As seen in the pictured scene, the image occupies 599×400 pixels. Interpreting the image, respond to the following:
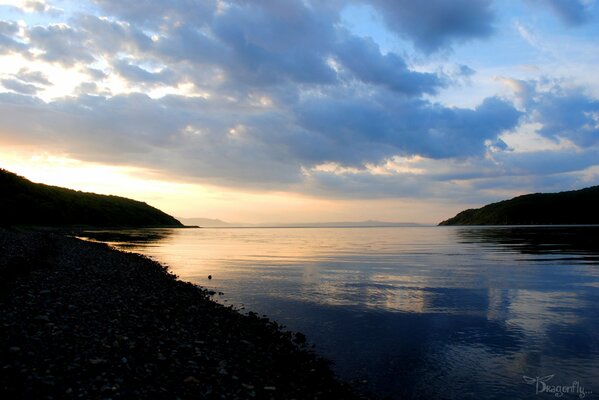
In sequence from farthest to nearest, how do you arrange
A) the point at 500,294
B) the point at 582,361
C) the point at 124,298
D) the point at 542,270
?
the point at 542,270 → the point at 500,294 → the point at 124,298 → the point at 582,361

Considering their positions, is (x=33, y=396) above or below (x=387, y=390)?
above

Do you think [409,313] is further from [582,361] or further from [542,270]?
[542,270]

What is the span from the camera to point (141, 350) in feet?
47.0

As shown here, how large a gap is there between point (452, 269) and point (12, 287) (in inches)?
1732

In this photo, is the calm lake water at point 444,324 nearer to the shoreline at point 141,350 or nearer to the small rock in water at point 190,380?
the shoreline at point 141,350

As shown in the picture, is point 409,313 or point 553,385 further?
point 409,313

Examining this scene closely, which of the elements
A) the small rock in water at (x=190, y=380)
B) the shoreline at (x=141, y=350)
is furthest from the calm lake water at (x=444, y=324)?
the small rock in water at (x=190, y=380)

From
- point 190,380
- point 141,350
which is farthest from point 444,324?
point 141,350

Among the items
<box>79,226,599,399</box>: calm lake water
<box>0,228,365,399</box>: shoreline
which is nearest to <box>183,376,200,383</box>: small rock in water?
<box>0,228,365,399</box>: shoreline

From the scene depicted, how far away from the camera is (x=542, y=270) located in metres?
46.8

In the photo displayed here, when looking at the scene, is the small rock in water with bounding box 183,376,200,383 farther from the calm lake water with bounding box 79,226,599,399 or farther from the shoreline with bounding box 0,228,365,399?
the calm lake water with bounding box 79,226,599,399

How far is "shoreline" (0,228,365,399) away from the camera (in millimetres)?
11180

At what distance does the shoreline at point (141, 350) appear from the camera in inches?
440

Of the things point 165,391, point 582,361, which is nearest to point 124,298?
point 165,391
